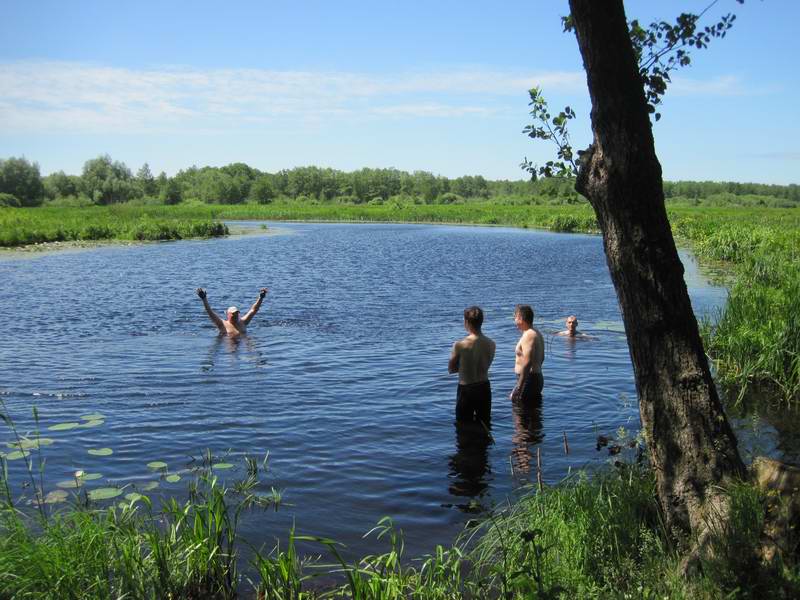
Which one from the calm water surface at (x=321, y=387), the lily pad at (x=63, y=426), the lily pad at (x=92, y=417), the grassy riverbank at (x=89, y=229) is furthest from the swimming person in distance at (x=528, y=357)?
the grassy riverbank at (x=89, y=229)

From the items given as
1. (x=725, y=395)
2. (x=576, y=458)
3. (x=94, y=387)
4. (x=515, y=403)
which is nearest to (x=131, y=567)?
(x=576, y=458)

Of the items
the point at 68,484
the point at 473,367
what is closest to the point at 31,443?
the point at 68,484

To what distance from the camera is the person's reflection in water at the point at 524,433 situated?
9.02 meters

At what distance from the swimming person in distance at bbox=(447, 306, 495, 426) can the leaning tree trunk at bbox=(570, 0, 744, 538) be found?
13.9 ft

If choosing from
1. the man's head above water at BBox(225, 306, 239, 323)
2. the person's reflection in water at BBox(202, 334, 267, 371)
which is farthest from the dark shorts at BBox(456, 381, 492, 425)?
the man's head above water at BBox(225, 306, 239, 323)

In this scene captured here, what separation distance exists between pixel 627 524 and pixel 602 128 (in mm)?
2924

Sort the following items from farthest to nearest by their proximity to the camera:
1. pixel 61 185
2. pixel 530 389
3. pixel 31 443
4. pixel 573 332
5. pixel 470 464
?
pixel 61 185 → pixel 573 332 → pixel 530 389 → pixel 31 443 → pixel 470 464

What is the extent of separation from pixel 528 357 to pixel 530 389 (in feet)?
1.89

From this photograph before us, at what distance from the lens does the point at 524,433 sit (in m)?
10.2

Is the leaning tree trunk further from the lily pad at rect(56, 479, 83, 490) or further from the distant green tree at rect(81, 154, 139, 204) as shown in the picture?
the distant green tree at rect(81, 154, 139, 204)

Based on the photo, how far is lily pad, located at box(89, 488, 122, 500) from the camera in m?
7.57

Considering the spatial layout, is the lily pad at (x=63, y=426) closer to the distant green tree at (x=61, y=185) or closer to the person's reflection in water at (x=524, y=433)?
the person's reflection in water at (x=524, y=433)

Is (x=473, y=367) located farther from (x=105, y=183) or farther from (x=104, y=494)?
(x=105, y=183)

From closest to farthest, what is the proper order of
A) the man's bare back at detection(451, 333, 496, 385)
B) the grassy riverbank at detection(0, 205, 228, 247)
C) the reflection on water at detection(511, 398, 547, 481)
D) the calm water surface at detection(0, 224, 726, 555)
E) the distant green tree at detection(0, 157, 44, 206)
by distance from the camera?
the calm water surface at detection(0, 224, 726, 555) < the reflection on water at detection(511, 398, 547, 481) < the man's bare back at detection(451, 333, 496, 385) < the grassy riverbank at detection(0, 205, 228, 247) < the distant green tree at detection(0, 157, 44, 206)
